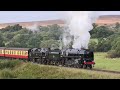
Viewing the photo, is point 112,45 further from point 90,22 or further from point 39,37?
point 39,37

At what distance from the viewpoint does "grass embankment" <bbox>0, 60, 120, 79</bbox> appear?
51.9ft

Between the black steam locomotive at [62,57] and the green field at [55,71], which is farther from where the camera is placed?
the black steam locomotive at [62,57]

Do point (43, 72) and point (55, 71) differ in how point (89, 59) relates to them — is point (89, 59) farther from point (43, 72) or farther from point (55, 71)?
point (43, 72)

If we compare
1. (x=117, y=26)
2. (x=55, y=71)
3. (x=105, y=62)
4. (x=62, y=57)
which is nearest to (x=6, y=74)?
(x=55, y=71)

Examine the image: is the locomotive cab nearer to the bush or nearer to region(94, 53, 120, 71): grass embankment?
region(94, 53, 120, 71): grass embankment

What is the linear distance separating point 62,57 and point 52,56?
1.34 feet

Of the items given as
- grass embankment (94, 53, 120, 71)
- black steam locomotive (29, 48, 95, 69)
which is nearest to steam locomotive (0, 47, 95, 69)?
black steam locomotive (29, 48, 95, 69)

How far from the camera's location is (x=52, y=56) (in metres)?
17.9

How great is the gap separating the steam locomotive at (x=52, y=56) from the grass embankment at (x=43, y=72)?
0.62m

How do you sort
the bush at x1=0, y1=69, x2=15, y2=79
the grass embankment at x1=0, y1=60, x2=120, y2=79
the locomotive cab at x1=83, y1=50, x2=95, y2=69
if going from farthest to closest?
the locomotive cab at x1=83, y1=50, x2=95, y2=69, the bush at x1=0, y1=69, x2=15, y2=79, the grass embankment at x1=0, y1=60, x2=120, y2=79

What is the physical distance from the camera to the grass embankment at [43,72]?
15812mm

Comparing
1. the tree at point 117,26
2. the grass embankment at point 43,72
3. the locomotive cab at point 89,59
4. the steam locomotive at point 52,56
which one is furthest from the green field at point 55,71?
the tree at point 117,26

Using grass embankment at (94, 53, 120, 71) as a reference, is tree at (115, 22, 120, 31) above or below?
above

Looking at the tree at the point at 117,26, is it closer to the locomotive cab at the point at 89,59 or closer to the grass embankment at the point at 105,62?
the grass embankment at the point at 105,62
